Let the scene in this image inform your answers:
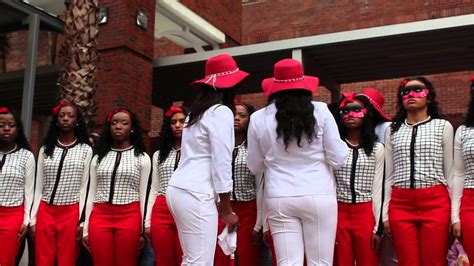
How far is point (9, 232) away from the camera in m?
5.47

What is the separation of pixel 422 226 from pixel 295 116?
1.36m

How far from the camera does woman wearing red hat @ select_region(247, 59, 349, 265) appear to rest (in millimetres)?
3795

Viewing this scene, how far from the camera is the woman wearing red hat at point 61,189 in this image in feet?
17.5

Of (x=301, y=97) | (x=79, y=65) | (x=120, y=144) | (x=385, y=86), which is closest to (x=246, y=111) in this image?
(x=120, y=144)

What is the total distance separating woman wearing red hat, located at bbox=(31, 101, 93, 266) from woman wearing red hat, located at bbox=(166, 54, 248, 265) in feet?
6.10

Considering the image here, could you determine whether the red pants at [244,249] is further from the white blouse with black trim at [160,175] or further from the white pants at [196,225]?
the white pants at [196,225]

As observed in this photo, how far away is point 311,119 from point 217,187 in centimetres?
74

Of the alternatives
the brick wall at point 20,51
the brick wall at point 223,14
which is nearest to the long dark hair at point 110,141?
the brick wall at point 223,14

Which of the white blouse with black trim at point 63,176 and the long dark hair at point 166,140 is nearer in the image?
the white blouse with black trim at point 63,176

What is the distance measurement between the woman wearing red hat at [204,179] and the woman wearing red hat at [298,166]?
282 mm

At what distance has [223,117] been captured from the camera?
386 centimetres

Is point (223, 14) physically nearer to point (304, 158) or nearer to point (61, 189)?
point (61, 189)

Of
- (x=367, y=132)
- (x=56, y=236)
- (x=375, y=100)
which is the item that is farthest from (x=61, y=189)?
(x=375, y=100)

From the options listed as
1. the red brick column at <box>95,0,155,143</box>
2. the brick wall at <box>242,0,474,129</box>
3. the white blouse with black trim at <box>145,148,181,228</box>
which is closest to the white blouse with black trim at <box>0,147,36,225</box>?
the white blouse with black trim at <box>145,148,181,228</box>
